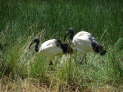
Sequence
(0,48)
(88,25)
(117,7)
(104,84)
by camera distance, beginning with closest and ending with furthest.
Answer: (104,84)
(0,48)
(88,25)
(117,7)

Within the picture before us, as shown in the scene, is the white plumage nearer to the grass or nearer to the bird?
the grass

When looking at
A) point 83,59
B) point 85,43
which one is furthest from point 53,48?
point 85,43

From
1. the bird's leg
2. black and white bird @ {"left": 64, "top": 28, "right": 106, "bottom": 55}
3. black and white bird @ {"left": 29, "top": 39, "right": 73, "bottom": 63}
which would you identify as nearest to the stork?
black and white bird @ {"left": 64, "top": 28, "right": 106, "bottom": 55}

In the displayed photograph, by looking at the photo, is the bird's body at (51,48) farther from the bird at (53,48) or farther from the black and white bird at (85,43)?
the black and white bird at (85,43)

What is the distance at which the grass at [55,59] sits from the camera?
5.17 m

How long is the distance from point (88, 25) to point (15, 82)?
13.7ft

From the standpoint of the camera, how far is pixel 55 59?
22.0 ft

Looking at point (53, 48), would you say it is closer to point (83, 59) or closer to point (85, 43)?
point (83, 59)

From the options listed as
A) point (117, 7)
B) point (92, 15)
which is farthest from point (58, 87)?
point (117, 7)

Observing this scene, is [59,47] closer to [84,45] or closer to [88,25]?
[84,45]

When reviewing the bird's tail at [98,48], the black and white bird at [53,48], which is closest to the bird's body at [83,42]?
the bird's tail at [98,48]

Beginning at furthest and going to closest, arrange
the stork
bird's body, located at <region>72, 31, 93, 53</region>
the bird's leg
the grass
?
bird's body, located at <region>72, 31, 93, 53</region>
the stork
the bird's leg
the grass

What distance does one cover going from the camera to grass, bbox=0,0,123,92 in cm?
517

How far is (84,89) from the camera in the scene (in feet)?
16.9
